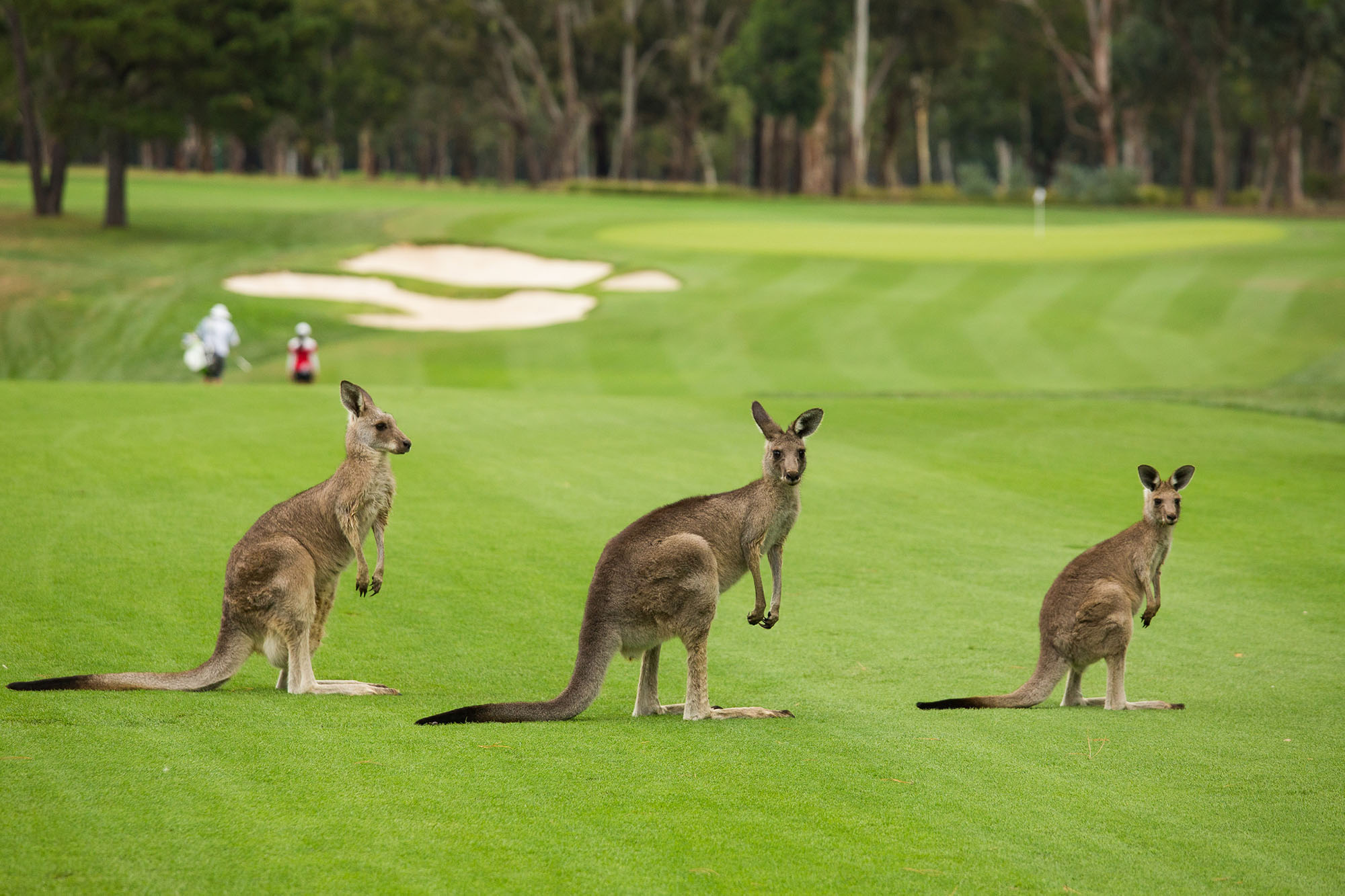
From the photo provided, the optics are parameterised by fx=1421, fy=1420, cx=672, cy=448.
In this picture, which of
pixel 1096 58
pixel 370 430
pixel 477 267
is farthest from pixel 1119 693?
pixel 1096 58

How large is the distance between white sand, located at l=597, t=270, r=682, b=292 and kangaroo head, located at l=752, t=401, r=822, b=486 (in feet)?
87.9

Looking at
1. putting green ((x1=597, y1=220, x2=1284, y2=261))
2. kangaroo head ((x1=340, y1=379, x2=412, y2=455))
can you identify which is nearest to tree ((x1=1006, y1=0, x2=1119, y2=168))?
putting green ((x1=597, y1=220, x2=1284, y2=261))

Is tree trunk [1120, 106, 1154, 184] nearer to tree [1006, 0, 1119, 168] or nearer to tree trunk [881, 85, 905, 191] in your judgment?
tree [1006, 0, 1119, 168]

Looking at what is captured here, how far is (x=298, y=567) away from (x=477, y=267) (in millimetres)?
30888

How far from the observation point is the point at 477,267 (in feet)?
124

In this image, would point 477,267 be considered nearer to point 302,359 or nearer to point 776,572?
point 302,359

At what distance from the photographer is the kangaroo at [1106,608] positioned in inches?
307

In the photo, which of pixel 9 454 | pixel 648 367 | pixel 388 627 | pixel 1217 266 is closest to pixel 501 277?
pixel 648 367

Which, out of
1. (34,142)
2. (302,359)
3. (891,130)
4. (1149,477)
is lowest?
(302,359)

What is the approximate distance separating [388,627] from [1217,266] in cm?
3023

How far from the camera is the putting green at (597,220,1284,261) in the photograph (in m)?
37.9

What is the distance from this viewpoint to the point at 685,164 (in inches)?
3132

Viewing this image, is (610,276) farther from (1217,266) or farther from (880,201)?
(880,201)

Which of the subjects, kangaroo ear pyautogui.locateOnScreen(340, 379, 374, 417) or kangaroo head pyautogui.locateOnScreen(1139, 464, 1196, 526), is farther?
kangaroo head pyautogui.locateOnScreen(1139, 464, 1196, 526)
